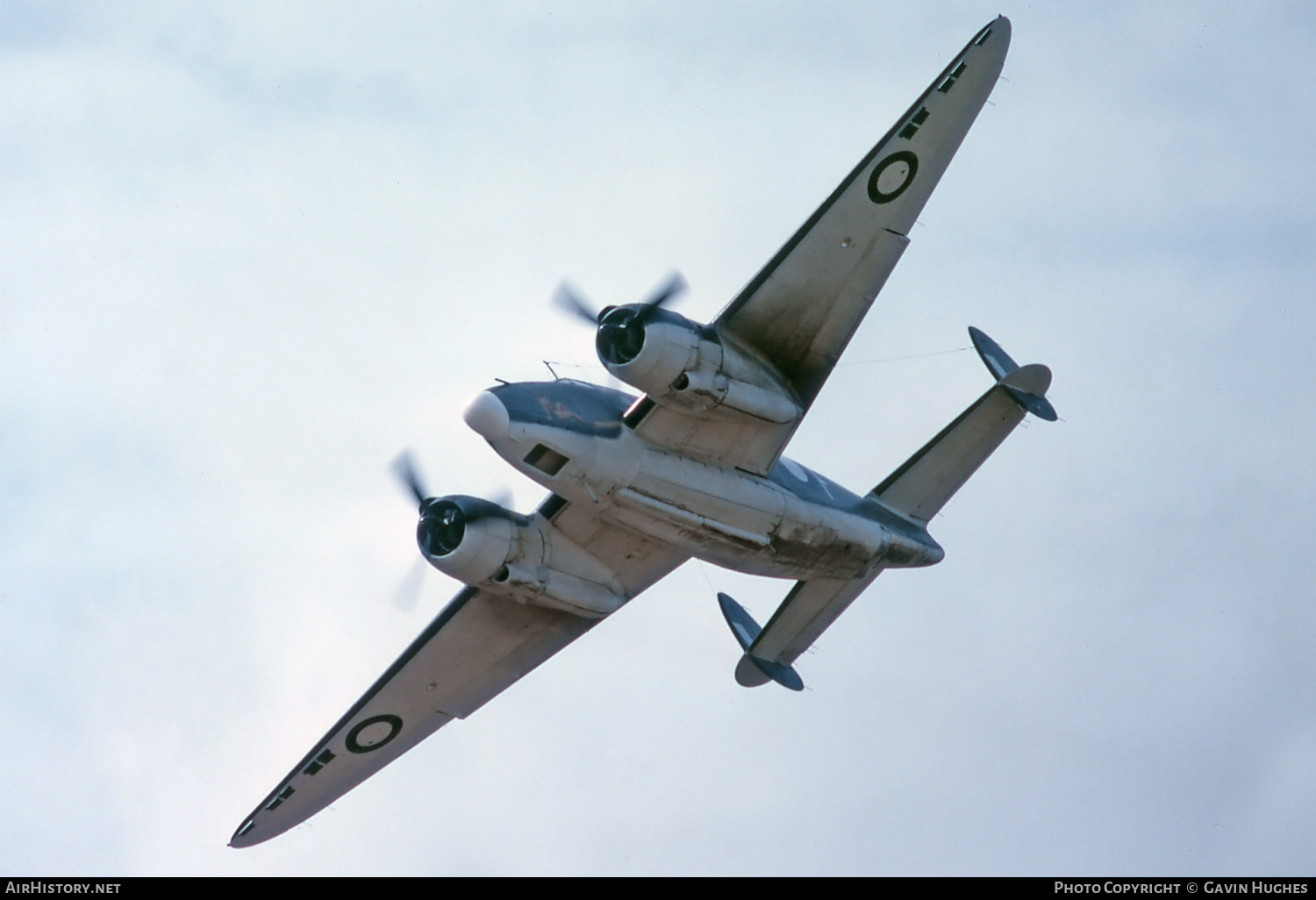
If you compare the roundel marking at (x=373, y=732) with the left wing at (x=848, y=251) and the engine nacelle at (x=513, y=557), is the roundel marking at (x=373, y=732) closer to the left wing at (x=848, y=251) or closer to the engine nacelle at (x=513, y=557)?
the engine nacelle at (x=513, y=557)

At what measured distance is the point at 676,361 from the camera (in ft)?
76.2

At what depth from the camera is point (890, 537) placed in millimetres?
28047

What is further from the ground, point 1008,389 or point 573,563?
point 1008,389

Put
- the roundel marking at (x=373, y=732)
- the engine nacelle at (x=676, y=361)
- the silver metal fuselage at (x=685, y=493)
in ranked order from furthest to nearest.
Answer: the roundel marking at (x=373, y=732)
the silver metal fuselage at (x=685, y=493)
the engine nacelle at (x=676, y=361)

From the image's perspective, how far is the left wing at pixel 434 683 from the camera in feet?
93.2

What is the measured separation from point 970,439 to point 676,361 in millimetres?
7379

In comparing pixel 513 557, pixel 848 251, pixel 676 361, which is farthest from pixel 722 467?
pixel 848 251

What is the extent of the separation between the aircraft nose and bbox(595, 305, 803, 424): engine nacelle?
1652 mm

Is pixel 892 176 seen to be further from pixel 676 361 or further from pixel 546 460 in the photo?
pixel 546 460

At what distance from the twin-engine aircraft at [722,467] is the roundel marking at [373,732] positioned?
0.17 metres

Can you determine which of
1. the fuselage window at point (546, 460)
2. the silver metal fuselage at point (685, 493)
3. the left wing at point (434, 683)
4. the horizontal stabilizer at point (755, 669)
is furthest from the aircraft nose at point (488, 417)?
the horizontal stabilizer at point (755, 669)

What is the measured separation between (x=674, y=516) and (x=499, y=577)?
3090 millimetres
